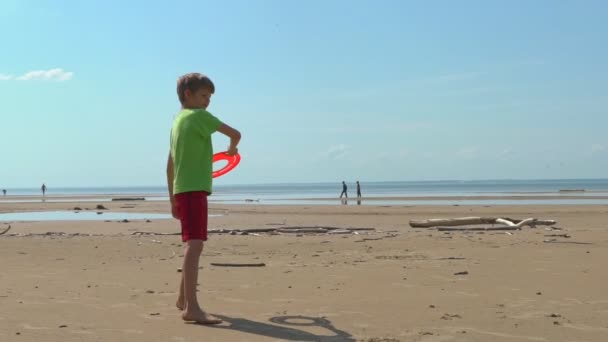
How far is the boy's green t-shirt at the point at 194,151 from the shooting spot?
4.89 metres

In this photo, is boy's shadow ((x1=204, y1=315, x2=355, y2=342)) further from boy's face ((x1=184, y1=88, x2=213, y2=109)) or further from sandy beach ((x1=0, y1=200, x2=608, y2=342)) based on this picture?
boy's face ((x1=184, y1=88, x2=213, y2=109))

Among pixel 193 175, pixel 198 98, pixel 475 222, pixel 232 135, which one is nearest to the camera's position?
pixel 232 135

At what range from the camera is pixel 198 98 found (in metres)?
5.06

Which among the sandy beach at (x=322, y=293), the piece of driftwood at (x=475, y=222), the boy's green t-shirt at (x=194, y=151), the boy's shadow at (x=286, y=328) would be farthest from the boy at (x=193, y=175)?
the piece of driftwood at (x=475, y=222)

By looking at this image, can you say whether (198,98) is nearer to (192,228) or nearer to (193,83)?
(193,83)

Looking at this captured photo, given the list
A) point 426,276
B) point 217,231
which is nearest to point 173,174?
point 426,276

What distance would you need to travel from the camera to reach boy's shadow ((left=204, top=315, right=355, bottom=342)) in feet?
14.0

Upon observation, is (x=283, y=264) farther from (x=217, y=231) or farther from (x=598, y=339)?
(x=217, y=231)

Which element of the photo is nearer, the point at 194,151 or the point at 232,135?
the point at 232,135

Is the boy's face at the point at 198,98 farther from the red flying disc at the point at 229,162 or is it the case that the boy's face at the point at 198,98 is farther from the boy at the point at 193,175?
the red flying disc at the point at 229,162

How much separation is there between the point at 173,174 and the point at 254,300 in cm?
140

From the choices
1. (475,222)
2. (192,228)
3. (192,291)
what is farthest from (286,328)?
(475,222)

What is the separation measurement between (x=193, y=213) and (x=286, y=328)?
1.11m

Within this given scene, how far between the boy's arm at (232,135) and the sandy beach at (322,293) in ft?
4.25
